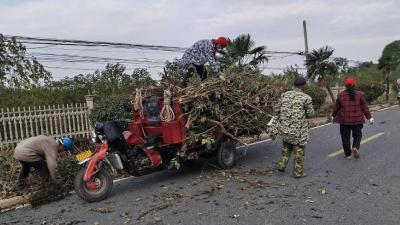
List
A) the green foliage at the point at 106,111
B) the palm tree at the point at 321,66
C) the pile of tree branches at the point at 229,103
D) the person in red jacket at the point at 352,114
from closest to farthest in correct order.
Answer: the pile of tree branches at the point at 229,103
the person in red jacket at the point at 352,114
the green foliage at the point at 106,111
the palm tree at the point at 321,66

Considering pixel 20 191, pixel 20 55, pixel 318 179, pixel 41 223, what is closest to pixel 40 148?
pixel 20 191

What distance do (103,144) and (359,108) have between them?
5.30 meters

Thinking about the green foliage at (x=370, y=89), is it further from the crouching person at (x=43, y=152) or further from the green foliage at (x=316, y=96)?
the crouching person at (x=43, y=152)

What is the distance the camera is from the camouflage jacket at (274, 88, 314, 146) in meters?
7.67

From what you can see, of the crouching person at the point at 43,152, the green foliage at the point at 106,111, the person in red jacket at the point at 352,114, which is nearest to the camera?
the crouching person at the point at 43,152

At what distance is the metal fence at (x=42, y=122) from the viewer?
12.2 meters

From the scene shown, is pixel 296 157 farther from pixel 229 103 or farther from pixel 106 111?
pixel 106 111

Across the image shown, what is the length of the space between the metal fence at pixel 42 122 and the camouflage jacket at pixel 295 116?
25.2 feet

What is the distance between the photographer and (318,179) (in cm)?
734

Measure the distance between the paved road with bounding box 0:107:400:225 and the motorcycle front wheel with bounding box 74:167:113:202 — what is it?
0.13 m

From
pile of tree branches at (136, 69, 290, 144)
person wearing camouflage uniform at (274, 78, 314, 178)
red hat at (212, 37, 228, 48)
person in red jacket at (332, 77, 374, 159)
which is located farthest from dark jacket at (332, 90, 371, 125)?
red hat at (212, 37, 228, 48)

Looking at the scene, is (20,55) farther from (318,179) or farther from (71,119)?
(318,179)

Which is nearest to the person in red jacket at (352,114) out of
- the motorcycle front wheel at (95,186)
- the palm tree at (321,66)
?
the motorcycle front wheel at (95,186)

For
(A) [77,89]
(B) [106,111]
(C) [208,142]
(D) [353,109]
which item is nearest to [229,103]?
(C) [208,142]
